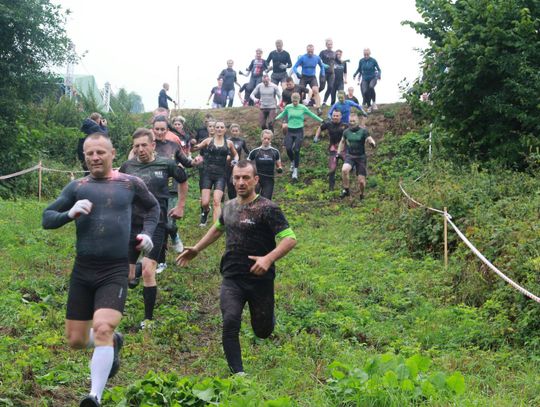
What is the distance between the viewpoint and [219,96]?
29.4 m

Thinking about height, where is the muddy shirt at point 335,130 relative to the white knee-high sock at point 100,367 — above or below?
above

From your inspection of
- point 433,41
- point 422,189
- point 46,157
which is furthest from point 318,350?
point 46,157

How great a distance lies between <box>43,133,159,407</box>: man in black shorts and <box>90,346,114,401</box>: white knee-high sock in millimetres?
77

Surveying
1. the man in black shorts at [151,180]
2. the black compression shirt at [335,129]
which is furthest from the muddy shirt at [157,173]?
the black compression shirt at [335,129]

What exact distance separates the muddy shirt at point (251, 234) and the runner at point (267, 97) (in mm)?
15387

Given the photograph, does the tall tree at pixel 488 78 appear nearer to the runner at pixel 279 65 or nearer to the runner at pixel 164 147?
the runner at pixel 164 147

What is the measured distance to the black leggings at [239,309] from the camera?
656 cm

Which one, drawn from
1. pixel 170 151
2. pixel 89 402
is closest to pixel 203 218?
pixel 170 151

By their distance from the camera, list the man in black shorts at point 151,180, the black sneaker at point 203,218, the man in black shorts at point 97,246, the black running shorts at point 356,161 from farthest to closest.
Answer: the black running shorts at point 356,161 → the black sneaker at point 203,218 → the man in black shorts at point 151,180 → the man in black shorts at point 97,246

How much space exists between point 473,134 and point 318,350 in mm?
9547

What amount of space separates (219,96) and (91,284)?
2377 centimetres

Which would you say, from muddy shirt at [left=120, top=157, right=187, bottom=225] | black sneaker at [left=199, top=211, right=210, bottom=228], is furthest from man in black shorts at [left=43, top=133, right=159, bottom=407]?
black sneaker at [left=199, top=211, right=210, bottom=228]

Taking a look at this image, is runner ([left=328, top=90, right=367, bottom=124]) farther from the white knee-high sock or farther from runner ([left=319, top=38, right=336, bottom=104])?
the white knee-high sock

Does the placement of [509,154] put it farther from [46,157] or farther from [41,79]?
[46,157]
